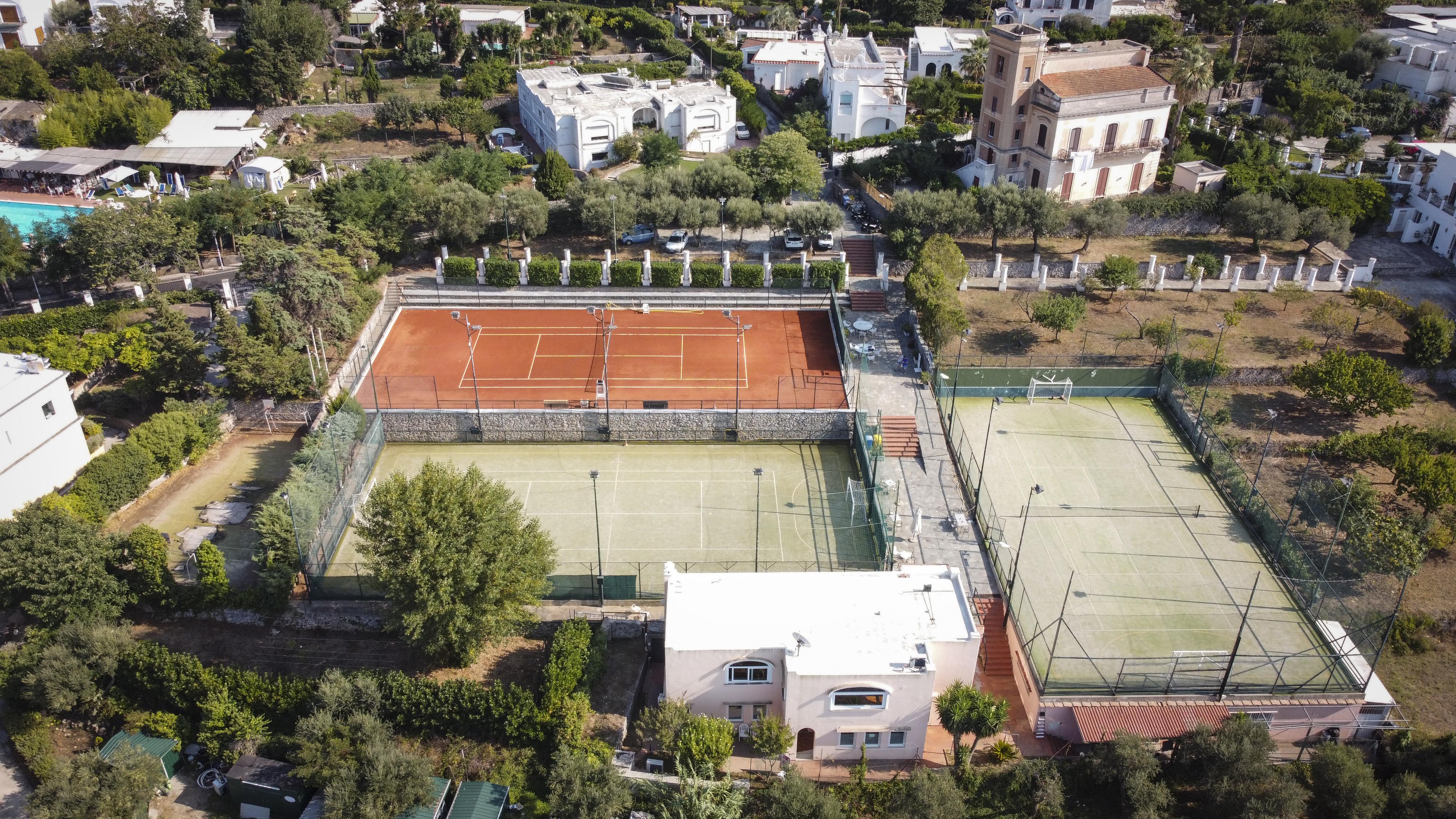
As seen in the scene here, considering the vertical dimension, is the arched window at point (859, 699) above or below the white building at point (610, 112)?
below

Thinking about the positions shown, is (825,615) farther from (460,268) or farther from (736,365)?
(460,268)

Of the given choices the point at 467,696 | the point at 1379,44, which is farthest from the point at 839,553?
the point at 1379,44

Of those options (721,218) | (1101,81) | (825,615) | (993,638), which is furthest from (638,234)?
(993,638)

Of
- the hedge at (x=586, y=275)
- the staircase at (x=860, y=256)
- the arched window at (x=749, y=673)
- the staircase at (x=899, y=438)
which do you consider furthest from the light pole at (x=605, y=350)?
the arched window at (x=749, y=673)

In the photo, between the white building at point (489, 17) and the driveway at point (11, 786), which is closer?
the driveway at point (11, 786)

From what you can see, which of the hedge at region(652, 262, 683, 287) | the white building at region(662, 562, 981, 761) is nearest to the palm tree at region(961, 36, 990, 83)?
the hedge at region(652, 262, 683, 287)

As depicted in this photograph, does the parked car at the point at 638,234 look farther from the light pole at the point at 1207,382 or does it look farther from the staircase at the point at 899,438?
the light pole at the point at 1207,382
